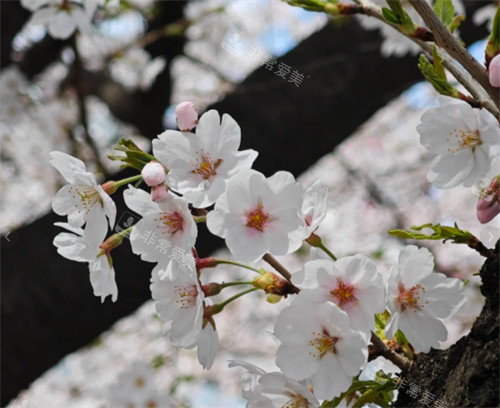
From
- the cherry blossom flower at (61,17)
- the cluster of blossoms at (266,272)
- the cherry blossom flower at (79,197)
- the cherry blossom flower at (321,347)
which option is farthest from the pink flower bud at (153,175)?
the cherry blossom flower at (61,17)

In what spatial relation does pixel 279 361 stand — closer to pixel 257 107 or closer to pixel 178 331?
pixel 178 331

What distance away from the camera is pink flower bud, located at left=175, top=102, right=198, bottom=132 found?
83 centimetres

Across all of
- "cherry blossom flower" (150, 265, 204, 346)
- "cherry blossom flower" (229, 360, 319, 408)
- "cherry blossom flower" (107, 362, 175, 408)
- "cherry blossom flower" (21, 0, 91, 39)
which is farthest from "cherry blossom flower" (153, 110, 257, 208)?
"cherry blossom flower" (107, 362, 175, 408)

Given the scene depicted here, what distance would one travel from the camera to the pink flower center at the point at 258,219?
79cm

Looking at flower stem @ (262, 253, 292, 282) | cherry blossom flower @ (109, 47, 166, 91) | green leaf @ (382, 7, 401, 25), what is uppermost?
green leaf @ (382, 7, 401, 25)

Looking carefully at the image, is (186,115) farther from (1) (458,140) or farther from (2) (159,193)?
(1) (458,140)

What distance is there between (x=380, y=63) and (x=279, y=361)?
1751mm

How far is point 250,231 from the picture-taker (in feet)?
2.60

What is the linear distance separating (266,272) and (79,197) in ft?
0.94

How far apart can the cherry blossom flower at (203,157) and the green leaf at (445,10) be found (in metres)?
0.41

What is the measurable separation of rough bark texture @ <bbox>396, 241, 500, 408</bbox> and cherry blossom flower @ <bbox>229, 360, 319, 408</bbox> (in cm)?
12

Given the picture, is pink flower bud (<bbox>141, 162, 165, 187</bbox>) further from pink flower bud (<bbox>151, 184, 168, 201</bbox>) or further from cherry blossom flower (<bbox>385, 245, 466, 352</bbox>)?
cherry blossom flower (<bbox>385, 245, 466, 352</bbox>)

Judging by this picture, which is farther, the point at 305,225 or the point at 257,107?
the point at 257,107

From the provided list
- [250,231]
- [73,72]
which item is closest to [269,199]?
[250,231]
